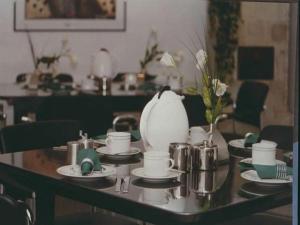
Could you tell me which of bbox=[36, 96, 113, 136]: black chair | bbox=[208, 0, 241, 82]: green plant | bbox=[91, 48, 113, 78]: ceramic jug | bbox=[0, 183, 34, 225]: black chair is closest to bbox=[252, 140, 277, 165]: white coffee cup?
bbox=[0, 183, 34, 225]: black chair

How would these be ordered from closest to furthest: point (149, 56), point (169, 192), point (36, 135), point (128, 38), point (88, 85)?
point (169, 192) → point (36, 135) → point (88, 85) → point (149, 56) → point (128, 38)

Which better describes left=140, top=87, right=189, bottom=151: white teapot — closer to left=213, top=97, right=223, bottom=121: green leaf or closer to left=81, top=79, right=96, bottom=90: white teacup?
left=213, top=97, right=223, bottom=121: green leaf

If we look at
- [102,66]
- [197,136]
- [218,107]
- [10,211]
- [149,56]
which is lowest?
[10,211]

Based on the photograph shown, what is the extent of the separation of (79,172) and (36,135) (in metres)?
0.90

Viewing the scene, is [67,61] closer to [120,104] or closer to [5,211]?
[120,104]

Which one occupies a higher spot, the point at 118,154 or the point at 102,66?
the point at 102,66

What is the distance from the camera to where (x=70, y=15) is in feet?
21.8

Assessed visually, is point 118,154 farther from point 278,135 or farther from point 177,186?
point 278,135

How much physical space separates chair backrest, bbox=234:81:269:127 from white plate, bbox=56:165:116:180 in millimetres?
3617

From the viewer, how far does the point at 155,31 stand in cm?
710

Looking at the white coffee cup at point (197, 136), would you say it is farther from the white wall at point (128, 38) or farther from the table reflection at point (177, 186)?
the white wall at point (128, 38)

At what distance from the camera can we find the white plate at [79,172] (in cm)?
185

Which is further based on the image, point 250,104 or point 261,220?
point 250,104

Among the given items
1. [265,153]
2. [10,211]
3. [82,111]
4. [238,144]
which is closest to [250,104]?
[82,111]
